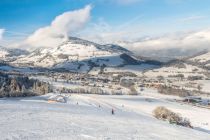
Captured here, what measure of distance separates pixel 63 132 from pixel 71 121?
42.7 ft

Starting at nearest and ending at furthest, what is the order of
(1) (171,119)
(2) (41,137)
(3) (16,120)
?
(2) (41,137), (3) (16,120), (1) (171,119)

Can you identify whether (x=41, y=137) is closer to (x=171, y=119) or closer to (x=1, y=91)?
(x=171, y=119)

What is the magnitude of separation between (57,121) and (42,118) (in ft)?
11.6

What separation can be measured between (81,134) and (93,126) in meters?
10.1

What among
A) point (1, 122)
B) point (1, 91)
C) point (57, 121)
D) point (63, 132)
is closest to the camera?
point (63, 132)

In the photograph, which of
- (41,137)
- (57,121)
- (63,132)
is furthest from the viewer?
(57,121)

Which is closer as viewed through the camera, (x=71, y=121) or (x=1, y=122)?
(x=1, y=122)

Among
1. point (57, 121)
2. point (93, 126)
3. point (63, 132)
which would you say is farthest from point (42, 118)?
point (63, 132)

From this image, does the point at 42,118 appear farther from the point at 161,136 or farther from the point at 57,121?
the point at 161,136

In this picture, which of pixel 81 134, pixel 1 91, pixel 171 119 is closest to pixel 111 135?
pixel 81 134

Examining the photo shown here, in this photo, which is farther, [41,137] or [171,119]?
[171,119]

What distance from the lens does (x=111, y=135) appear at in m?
50.7

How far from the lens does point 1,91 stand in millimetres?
192875

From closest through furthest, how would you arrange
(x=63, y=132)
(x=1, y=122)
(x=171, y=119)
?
(x=63, y=132) < (x=1, y=122) < (x=171, y=119)
